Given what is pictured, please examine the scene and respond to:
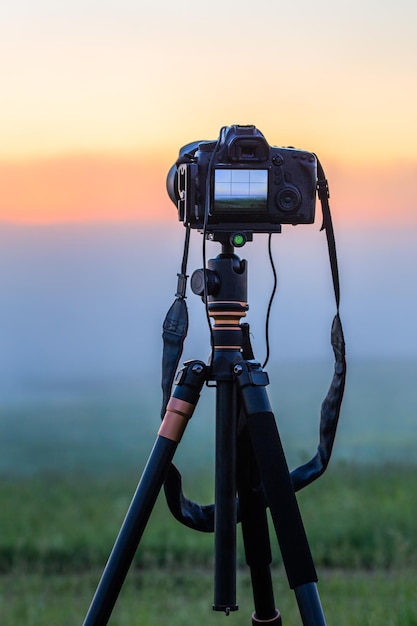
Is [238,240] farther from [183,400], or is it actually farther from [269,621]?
[269,621]

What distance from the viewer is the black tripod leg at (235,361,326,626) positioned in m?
2.07

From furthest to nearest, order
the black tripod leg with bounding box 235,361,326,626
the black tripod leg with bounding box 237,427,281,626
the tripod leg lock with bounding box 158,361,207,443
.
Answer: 1. the black tripod leg with bounding box 237,427,281,626
2. the tripod leg lock with bounding box 158,361,207,443
3. the black tripod leg with bounding box 235,361,326,626

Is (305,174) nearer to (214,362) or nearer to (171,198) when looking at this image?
(171,198)

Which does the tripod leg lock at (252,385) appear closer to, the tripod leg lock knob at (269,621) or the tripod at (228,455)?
the tripod at (228,455)

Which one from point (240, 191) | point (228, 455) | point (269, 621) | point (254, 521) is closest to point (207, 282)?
point (240, 191)

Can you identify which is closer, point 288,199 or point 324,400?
point 288,199

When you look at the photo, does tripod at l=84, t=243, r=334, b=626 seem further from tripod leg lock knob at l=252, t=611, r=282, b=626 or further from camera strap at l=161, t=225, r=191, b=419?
tripod leg lock knob at l=252, t=611, r=282, b=626

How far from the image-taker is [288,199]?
7.20ft

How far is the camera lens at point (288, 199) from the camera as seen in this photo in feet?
7.18

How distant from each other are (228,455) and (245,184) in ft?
2.16

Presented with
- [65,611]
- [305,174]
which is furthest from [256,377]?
[65,611]

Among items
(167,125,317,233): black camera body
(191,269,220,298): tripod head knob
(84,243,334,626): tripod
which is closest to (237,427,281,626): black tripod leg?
(84,243,334,626): tripod

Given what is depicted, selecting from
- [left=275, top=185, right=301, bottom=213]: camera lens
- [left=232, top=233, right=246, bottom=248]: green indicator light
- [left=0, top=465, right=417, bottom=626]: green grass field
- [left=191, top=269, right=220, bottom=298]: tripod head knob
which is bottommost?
[left=0, top=465, right=417, bottom=626]: green grass field

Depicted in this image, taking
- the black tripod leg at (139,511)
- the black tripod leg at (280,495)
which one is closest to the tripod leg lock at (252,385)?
the black tripod leg at (280,495)
